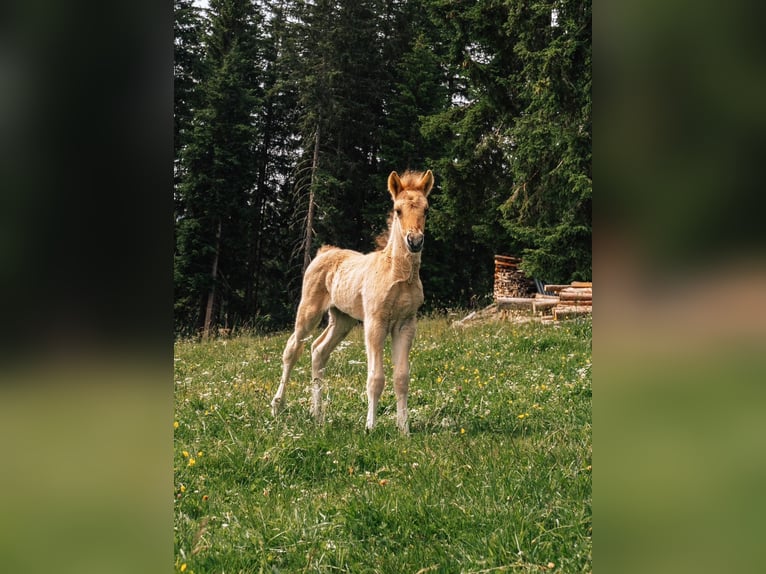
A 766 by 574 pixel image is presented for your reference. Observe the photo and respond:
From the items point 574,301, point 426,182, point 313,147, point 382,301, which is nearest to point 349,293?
point 382,301

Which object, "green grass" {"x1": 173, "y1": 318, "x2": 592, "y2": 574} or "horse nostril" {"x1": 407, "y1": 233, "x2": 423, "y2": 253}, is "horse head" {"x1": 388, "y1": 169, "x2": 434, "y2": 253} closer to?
"horse nostril" {"x1": 407, "y1": 233, "x2": 423, "y2": 253}

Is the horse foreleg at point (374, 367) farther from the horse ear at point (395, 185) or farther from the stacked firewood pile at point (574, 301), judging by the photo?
the stacked firewood pile at point (574, 301)

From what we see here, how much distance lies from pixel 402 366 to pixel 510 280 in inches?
616

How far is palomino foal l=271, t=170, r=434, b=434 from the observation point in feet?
20.1

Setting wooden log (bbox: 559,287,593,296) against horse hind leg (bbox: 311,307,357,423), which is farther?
wooden log (bbox: 559,287,593,296)

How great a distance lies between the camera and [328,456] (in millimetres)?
4980

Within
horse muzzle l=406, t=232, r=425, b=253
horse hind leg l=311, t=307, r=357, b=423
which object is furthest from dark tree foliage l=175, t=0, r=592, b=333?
horse muzzle l=406, t=232, r=425, b=253

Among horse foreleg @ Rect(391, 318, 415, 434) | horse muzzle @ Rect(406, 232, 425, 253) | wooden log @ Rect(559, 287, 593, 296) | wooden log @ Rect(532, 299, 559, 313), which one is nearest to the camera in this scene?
horse muzzle @ Rect(406, 232, 425, 253)

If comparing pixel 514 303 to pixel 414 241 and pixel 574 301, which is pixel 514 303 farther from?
pixel 414 241
